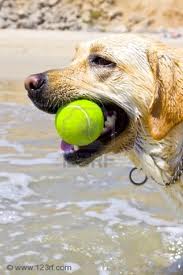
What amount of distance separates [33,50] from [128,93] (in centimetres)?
1064

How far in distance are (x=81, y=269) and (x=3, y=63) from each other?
8758mm

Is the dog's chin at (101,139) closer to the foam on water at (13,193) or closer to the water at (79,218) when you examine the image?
the water at (79,218)

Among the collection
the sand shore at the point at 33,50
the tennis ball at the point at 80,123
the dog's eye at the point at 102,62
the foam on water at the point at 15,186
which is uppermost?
the dog's eye at the point at 102,62

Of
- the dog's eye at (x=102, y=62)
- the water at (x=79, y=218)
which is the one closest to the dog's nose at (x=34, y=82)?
the dog's eye at (x=102, y=62)

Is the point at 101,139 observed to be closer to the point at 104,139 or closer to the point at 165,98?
the point at 104,139

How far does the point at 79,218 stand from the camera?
4855 mm

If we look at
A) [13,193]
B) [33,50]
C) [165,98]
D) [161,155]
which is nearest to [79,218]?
[13,193]

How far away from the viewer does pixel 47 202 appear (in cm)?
515

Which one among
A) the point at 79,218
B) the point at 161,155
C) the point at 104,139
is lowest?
the point at 79,218

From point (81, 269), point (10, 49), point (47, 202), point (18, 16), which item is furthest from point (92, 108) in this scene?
point (18, 16)

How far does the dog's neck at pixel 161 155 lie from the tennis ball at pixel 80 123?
0.35m

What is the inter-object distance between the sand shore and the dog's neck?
24.0 feet

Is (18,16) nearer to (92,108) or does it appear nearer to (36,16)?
(36,16)

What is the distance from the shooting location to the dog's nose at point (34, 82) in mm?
3617
